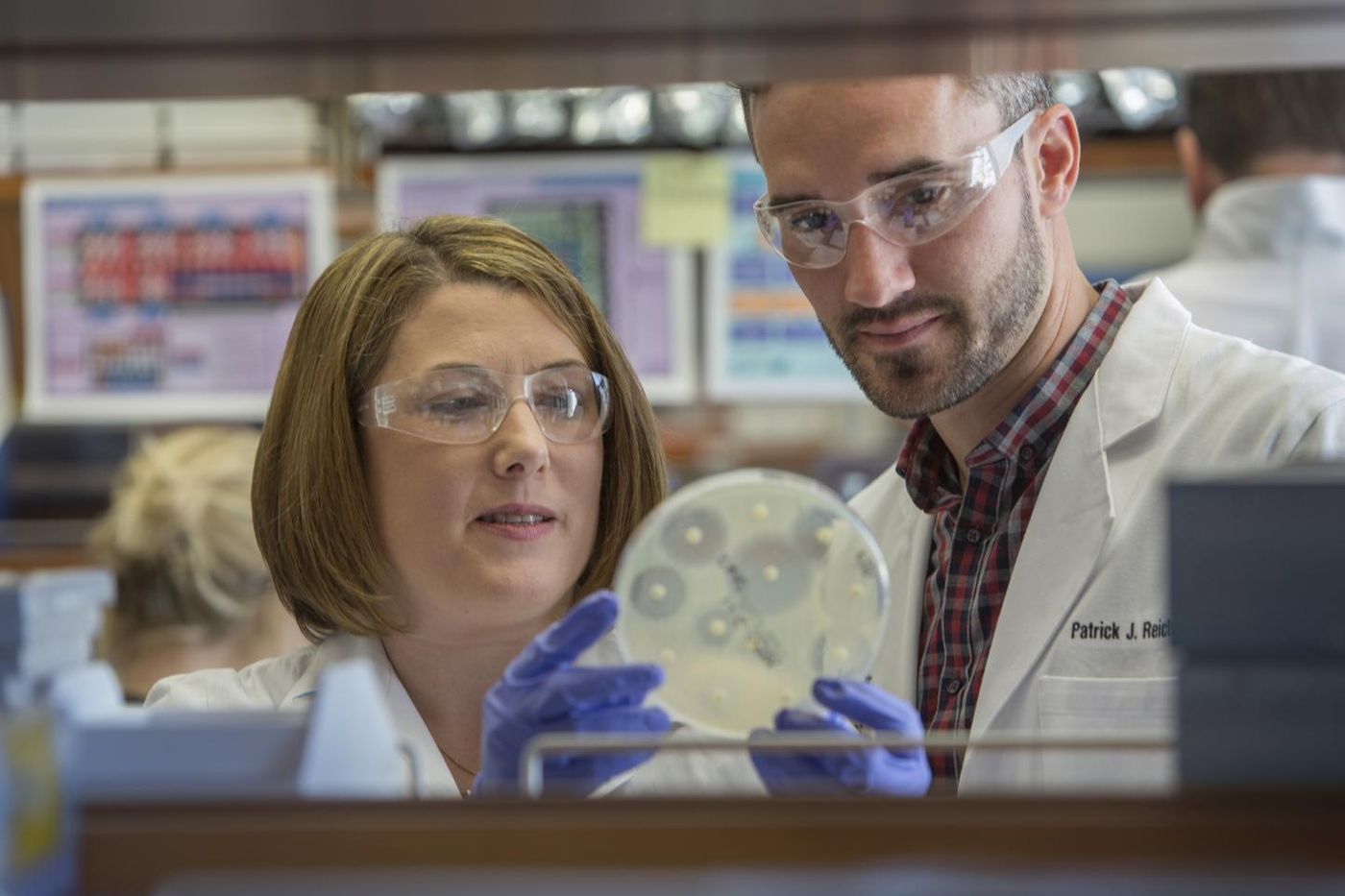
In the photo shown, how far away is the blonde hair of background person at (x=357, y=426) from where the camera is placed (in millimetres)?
2059

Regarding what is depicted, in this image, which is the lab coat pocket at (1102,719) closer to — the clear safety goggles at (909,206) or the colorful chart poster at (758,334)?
the clear safety goggles at (909,206)

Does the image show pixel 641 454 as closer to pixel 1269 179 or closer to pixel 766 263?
pixel 1269 179

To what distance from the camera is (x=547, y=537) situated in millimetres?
1934

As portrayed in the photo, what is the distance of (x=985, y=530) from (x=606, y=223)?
2.66 meters

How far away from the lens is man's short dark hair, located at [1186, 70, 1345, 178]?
11.1 feet

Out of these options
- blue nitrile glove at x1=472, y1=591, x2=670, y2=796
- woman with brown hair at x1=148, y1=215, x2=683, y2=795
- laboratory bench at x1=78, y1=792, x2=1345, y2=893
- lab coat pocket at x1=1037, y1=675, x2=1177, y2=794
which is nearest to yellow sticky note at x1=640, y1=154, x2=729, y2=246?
woman with brown hair at x1=148, y1=215, x2=683, y2=795

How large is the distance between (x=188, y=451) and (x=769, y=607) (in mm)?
2211

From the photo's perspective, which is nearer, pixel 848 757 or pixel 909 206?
pixel 848 757

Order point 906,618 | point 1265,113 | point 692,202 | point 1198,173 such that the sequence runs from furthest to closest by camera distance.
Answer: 1. point 692,202
2. point 1198,173
3. point 1265,113
4. point 906,618

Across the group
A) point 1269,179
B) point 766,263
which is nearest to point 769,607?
point 1269,179

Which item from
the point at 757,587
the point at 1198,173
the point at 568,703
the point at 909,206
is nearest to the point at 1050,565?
the point at 909,206

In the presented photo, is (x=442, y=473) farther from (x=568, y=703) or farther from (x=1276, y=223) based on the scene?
(x=1276, y=223)

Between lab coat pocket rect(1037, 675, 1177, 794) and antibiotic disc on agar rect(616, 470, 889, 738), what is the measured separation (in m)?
0.50

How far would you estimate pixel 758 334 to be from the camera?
457 centimetres
